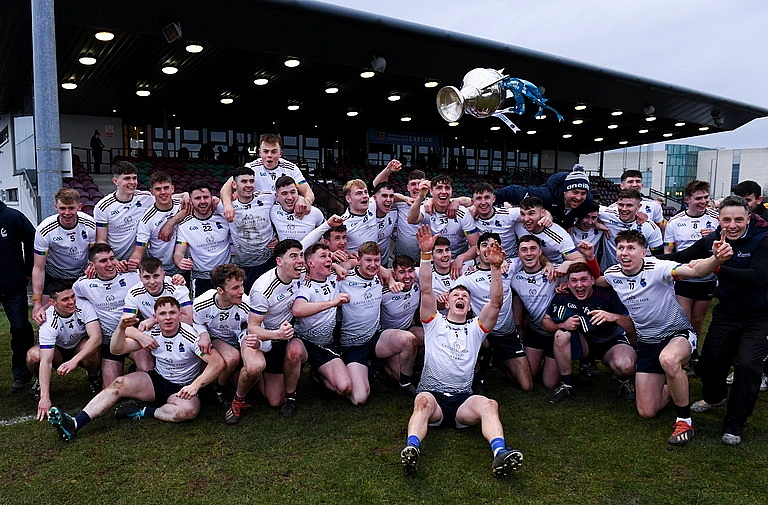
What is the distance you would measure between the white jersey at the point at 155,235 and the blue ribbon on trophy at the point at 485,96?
305 centimetres

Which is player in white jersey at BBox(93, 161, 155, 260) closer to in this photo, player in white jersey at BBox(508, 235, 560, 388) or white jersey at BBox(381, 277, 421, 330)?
white jersey at BBox(381, 277, 421, 330)

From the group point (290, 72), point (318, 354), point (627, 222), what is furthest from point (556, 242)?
point (290, 72)

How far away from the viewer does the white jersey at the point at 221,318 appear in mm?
4781

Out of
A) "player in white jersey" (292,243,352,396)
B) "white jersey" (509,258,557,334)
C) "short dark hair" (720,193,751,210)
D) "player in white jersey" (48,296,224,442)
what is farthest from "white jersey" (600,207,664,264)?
"player in white jersey" (48,296,224,442)

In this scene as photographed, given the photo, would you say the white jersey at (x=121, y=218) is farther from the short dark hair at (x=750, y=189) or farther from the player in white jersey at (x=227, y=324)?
the short dark hair at (x=750, y=189)

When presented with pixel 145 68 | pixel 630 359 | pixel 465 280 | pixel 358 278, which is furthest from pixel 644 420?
pixel 145 68

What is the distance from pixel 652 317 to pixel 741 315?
2.15ft

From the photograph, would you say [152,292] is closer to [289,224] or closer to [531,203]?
[289,224]

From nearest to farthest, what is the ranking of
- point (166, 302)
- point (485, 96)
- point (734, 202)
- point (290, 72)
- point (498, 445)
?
1. point (498, 445)
2. point (734, 202)
3. point (166, 302)
4. point (485, 96)
5. point (290, 72)

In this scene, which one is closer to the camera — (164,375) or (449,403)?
(449,403)

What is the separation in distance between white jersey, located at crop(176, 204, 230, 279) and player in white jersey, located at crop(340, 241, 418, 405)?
4.84 ft

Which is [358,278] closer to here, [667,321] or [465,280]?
[465,280]

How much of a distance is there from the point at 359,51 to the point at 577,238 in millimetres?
9228

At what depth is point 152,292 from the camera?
4.77 m
